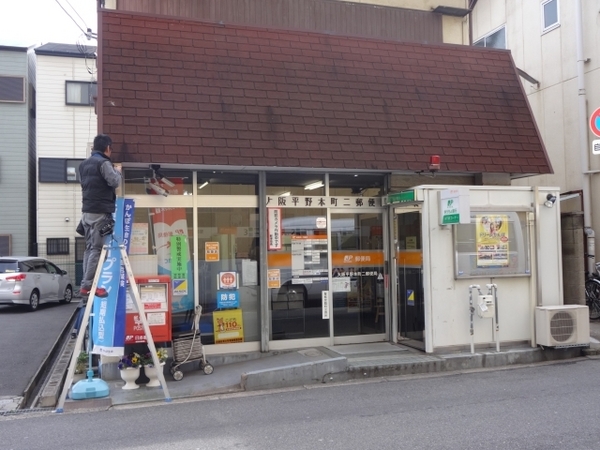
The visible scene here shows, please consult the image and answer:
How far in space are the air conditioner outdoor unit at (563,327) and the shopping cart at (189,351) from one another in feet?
16.5

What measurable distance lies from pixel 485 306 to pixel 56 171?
62.2 feet

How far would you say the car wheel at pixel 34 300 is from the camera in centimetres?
1671

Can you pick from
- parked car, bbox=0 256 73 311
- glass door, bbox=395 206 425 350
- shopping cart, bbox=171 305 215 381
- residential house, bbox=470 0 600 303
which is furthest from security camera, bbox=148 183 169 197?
parked car, bbox=0 256 73 311

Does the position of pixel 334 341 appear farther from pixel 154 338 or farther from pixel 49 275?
pixel 49 275

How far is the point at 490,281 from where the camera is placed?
9.11 meters

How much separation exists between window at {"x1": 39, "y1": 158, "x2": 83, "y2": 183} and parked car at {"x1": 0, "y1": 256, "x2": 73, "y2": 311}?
5179 mm

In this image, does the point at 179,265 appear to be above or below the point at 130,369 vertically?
above

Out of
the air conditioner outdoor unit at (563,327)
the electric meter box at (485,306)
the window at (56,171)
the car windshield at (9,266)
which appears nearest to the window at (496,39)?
the air conditioner outdoor unit at (563,327)

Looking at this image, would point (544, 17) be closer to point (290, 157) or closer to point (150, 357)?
point (290, 157)

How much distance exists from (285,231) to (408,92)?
309cm

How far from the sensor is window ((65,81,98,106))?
2331 centimetres

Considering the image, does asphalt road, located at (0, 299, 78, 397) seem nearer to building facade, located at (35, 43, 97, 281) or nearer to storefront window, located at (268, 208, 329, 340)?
storefront window, located at (268, 208, 329, 340)

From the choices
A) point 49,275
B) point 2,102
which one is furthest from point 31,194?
point 49,275

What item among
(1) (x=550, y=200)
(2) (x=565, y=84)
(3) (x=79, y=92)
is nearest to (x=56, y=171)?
(3) (x=79, y=92)
